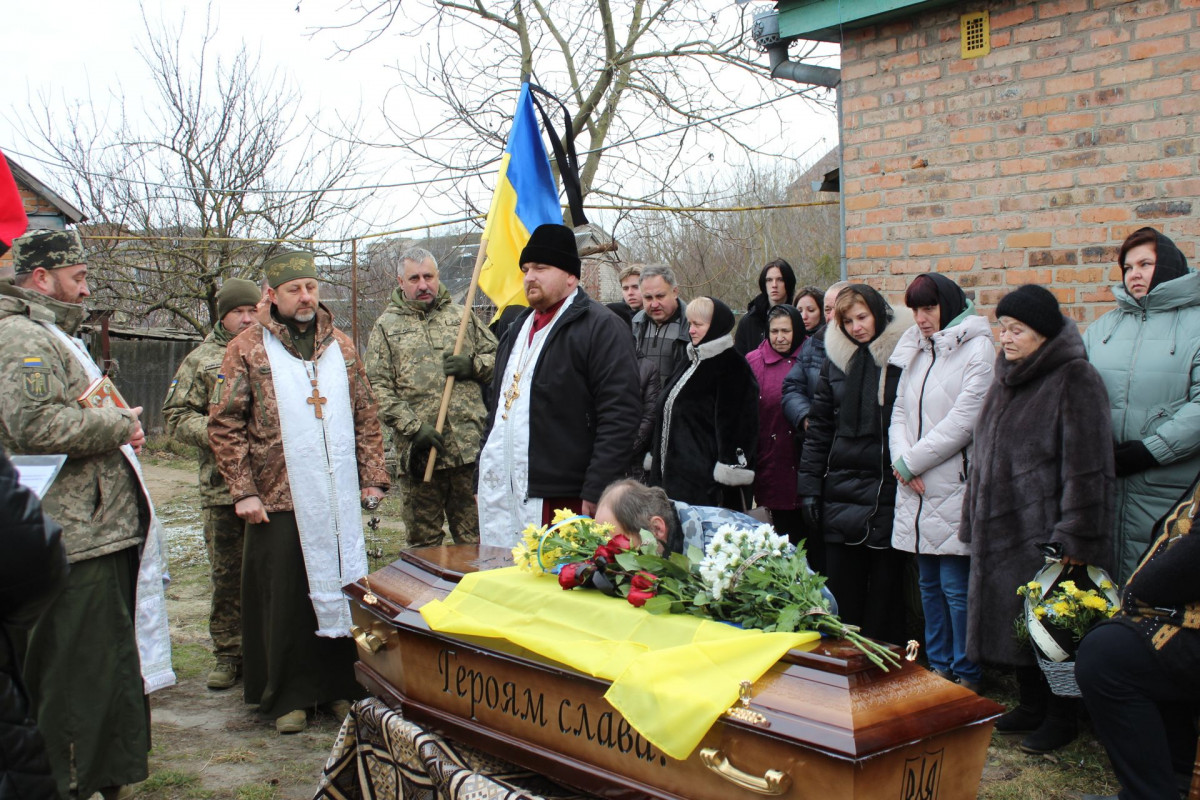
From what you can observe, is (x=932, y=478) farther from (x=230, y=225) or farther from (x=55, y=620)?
(x=230, y=225)

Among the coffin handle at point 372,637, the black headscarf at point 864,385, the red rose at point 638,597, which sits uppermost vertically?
the black headscarf at point 864,385

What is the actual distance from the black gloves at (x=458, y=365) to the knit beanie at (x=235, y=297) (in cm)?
110

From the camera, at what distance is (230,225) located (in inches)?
647

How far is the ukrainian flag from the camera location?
523 cm

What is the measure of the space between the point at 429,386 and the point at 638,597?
323cm

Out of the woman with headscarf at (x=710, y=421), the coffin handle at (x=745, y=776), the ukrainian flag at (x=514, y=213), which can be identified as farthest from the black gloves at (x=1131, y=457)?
the ukrainian flag at (x=514, y=213)

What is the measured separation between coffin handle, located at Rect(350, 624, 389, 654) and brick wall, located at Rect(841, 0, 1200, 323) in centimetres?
373

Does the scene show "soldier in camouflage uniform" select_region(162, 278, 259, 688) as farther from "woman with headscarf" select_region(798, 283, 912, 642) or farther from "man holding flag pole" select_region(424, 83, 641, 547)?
"woman with headscarf" select_region(798, 283, 912, 642)

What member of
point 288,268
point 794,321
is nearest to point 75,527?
point 288,268

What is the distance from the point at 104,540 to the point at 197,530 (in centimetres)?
605

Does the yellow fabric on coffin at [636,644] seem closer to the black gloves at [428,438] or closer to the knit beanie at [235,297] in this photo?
the black gloves at [428,438]

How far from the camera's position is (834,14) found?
570 centimetres

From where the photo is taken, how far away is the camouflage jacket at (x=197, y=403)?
5027mm

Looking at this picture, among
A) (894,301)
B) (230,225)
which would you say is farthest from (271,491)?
(230,225)
